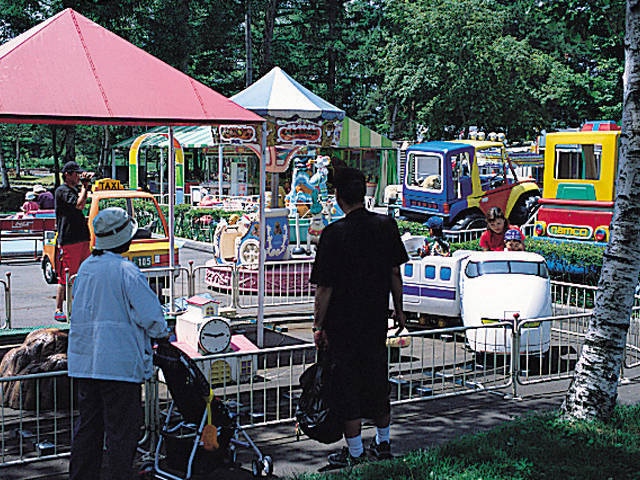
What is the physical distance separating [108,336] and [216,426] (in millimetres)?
1173

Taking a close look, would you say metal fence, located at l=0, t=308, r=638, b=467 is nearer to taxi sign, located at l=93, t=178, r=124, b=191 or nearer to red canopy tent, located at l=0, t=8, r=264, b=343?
red canopy tent, located at l=0, t=8, r=264, b=343

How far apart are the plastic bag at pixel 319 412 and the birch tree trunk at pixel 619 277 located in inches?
85.4

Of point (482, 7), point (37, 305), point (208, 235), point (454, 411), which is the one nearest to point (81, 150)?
point (482, 7)

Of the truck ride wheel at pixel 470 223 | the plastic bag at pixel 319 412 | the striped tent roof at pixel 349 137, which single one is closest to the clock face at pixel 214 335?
the plastic bag at pixel 319 412

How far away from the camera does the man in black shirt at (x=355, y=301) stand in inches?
221

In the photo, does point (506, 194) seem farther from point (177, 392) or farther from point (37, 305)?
point (177, 392)

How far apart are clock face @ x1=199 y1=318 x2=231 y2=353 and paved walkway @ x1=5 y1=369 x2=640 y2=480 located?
4.48ft

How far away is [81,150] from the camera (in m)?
62.4

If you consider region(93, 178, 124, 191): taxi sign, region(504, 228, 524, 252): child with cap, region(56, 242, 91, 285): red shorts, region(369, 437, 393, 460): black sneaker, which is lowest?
region(369, 437, 393, 460): black sneaker

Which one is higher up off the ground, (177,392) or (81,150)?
(81,150)

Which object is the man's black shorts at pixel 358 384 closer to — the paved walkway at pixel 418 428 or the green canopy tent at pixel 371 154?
the paved walkway at pixel 418 428

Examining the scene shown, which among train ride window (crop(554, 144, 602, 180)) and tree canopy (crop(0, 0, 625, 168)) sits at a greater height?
tree canopy (crop(0, 0, 625, 168))

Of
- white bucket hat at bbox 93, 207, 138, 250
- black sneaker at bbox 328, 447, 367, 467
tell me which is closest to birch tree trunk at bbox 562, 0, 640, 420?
black sneaker at bbox 328, 447, 367, 467

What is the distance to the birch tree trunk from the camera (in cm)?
630
